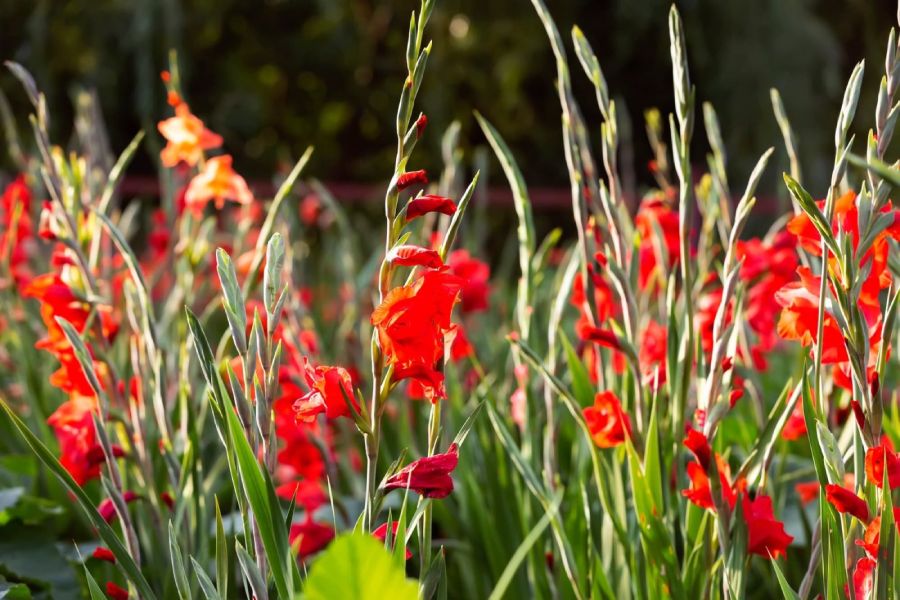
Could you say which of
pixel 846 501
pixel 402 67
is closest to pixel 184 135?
pixel 846 501

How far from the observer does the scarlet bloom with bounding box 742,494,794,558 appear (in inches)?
28.6

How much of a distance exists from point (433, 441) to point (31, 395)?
0.96 meters

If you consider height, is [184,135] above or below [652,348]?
above

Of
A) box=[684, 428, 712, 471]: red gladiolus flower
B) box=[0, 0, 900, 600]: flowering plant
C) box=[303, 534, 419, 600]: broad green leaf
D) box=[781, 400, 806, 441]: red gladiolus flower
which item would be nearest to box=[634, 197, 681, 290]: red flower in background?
box=[0, 0, 900, 600]: flowering plant

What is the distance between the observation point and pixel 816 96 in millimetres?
4812

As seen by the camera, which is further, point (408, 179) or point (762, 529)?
point (762, 529)

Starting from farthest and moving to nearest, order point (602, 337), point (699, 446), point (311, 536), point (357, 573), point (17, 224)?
point (17, 224) → point (311, 536) → point (602, 337) → point (699, 446) → point (357, 573)

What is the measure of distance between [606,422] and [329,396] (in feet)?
1.04

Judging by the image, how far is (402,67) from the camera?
5.70 m

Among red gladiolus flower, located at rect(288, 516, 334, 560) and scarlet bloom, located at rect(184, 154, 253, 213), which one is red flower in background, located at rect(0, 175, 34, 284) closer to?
scarlet bloom, located at rect(184, 154, 253, 213)

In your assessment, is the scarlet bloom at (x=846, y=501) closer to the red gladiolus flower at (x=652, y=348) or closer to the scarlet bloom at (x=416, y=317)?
the scarlet bloom at (x=416, y=317)

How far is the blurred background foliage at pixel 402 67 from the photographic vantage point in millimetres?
4562

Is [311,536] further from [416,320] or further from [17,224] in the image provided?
[17,224]

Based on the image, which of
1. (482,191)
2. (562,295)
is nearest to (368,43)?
(482,191)
